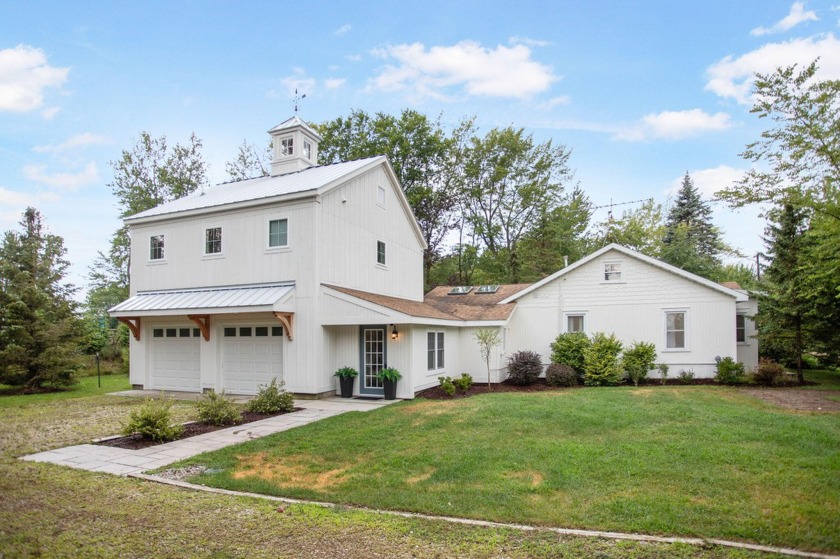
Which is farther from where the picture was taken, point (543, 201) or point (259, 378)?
point (543, 201)

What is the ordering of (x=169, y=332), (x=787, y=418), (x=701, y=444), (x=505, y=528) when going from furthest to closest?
(x=169, y=332)
(x=787, y=418)
(x=701, y=444)
(x=505, y=528)

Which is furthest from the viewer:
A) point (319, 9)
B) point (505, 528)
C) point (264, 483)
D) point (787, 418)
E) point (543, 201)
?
point (543, 201)

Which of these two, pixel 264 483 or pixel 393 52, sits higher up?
pixel 393 52

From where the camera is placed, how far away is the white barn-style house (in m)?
13.5

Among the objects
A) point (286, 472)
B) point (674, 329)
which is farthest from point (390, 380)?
point (674, 329)

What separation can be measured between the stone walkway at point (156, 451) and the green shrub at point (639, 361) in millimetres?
10486

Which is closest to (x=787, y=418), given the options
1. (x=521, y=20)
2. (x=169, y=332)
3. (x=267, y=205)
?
(x=521, y=20)

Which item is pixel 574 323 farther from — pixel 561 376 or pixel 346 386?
pixel 346 386

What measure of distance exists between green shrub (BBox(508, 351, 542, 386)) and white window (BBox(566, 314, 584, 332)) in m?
2.06

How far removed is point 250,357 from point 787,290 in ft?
57.1

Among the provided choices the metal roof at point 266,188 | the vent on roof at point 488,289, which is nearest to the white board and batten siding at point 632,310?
the vent on roof at point 488,289

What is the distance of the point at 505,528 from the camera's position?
179 inches

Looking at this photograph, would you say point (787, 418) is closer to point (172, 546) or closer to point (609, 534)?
point (609, 534)

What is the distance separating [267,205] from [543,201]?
2156cm
